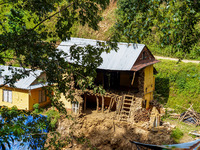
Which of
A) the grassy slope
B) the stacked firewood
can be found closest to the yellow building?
the stacked firewood

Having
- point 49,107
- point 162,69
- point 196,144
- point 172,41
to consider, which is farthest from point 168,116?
point 172,41

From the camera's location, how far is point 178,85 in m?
→ 27.8

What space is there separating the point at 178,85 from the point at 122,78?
23.9 ft

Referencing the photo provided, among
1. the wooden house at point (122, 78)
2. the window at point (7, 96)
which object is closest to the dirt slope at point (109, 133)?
the wooden house at point (122, 78)

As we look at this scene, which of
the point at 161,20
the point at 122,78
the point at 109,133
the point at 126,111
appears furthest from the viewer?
the point at 122,78

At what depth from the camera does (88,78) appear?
8922mm

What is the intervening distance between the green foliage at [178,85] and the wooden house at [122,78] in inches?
115

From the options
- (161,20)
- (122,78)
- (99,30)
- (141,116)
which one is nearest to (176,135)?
(141,116)

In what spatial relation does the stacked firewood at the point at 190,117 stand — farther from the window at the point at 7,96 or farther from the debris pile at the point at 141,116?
the window at the point at 7,96

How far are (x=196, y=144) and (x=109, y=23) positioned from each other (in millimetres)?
35225

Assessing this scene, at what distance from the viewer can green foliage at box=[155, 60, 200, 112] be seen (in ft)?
85.8

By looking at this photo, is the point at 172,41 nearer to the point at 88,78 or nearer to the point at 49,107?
the point at 88,78

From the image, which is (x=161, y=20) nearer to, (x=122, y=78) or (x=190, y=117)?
(x=122, y=78)

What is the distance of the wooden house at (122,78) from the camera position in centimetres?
2150
